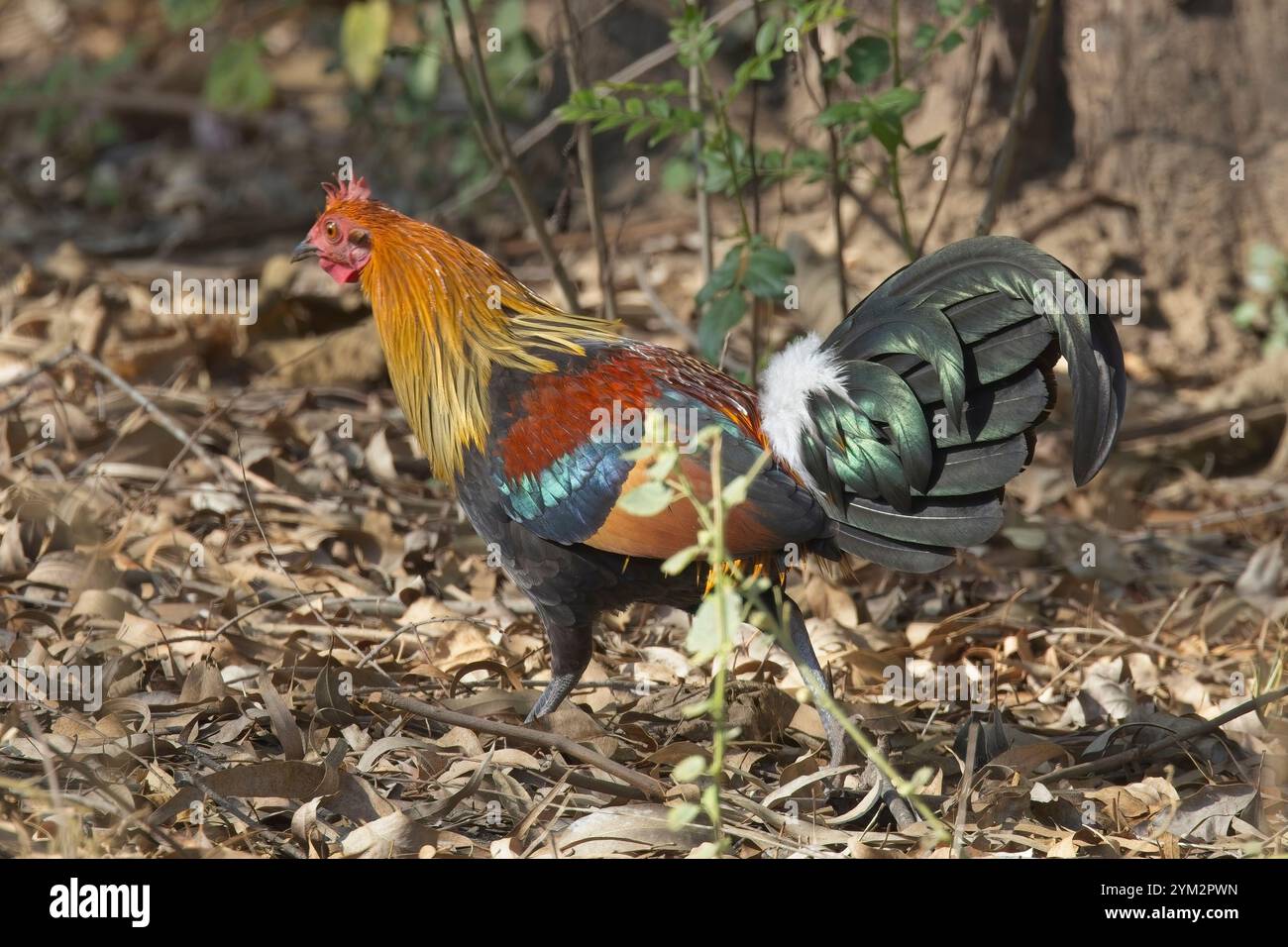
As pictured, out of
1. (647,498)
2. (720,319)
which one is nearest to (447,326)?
(720,319)

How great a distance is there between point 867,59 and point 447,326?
1.88 m

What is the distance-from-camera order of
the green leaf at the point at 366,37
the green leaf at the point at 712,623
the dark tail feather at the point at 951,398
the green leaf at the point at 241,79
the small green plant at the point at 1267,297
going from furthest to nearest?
the green leaf at the point at 241,79, the green leaf at the point at 366,37, the small green plant at the point at 1267,297, the dark tail feather at the point at 951,398, the green leaf at the point at 712,623

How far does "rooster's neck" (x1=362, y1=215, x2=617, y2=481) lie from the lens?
4.18 meters

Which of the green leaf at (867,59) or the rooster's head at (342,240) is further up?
the green leaf at (867,59)

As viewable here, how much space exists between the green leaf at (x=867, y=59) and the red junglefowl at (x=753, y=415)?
1321mm

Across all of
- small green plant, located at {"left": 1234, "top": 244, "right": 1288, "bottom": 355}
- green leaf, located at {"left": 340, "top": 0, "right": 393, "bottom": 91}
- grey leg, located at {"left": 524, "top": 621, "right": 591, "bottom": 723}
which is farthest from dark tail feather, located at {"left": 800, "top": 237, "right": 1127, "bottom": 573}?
green leaf, located at {"left": 340, "top": 0, "right": 393, "bottom": 91}

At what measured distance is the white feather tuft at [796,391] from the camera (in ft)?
12.7

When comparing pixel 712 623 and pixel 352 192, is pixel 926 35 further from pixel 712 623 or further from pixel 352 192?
pixel 712 623

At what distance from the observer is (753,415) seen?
4.17 metres

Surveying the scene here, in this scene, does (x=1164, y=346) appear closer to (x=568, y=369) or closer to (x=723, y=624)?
→ (x=568, y=369)

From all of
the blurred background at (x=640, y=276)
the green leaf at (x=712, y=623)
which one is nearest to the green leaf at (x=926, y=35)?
the blurred background at (x=640, y=276)

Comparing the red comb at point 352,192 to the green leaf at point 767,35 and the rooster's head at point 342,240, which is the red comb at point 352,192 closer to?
the rooster's head at point 342,240
